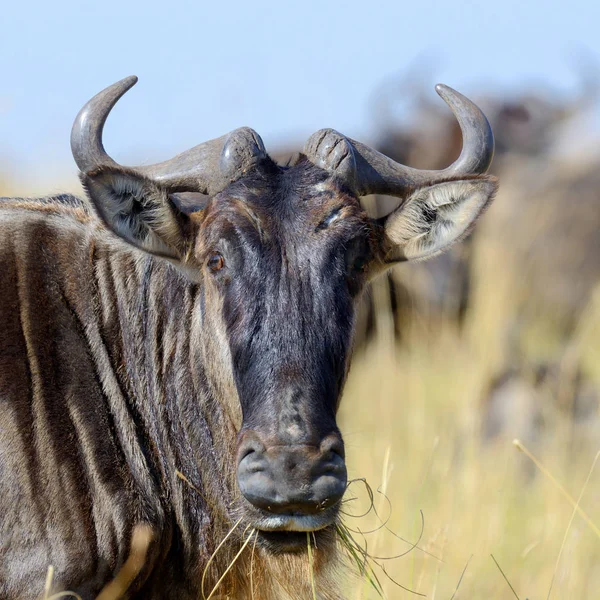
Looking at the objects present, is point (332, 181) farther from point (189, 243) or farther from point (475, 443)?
point (475, 443)

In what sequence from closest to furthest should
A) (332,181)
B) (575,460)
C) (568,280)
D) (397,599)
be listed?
(332,181)
(397,599)
(575,460)
(568,280)

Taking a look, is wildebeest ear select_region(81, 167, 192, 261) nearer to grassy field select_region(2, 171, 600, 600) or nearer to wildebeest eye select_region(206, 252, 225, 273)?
wildebeest eye select_region(206, 252, 225, 273)

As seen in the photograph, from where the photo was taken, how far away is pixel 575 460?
10.5m

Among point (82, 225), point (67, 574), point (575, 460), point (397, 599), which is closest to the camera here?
point (67, 574)

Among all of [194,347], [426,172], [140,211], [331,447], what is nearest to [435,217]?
[426,172]

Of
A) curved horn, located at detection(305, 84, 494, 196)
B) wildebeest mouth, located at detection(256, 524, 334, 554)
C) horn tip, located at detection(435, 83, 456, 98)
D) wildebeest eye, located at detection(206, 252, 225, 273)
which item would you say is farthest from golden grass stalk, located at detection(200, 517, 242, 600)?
horn tip, located at detection(435, 83, 456, 98)

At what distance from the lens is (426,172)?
218 inches

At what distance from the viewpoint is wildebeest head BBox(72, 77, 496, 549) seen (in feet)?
13.4

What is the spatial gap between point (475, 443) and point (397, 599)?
3.97 meters

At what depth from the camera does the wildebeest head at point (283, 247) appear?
13.4 ft

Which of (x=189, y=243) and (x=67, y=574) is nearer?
(x=67, y=574)

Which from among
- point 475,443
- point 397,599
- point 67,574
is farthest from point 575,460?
point 67,574

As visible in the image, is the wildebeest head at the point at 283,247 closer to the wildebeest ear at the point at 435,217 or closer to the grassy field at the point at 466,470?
the wildebeest ear at the point at 435,217

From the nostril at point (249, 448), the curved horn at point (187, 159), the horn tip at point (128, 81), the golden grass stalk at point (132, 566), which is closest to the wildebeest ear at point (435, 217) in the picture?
the curved horn at point (187, 159)
